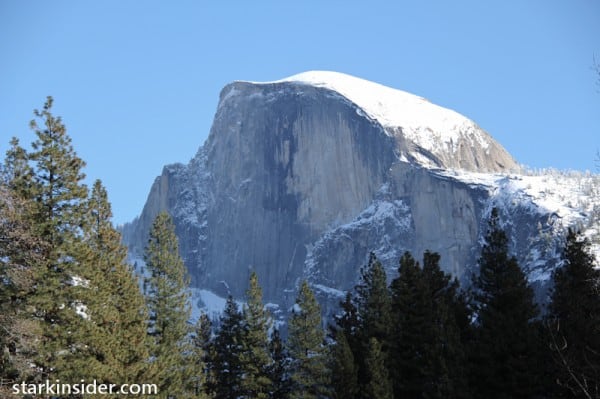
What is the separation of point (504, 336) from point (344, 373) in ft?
28.3

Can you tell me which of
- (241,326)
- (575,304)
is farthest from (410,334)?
(241,326)

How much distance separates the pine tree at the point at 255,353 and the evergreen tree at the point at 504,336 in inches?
490

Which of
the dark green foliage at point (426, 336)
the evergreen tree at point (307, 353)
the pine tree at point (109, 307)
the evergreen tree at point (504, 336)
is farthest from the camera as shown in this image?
the evergreen tree at point (307, 353)

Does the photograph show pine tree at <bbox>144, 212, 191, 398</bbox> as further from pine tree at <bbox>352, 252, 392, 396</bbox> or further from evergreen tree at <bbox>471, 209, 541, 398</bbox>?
evergreen tree at <bbox>471, 209, 541, 398</bbox>

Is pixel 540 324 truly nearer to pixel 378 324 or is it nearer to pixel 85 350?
pixel 378 324

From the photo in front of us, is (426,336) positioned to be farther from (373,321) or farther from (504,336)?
(373,321)

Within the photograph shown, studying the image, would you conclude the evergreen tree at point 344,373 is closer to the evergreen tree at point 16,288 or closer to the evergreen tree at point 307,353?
the evergreen tree at point 307,353

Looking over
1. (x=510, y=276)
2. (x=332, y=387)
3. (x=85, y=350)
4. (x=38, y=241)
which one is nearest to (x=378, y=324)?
(x=332, y=387)

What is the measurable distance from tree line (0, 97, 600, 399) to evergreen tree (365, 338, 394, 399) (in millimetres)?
76

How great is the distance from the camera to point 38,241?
29.4 metres

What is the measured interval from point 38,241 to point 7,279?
5.45ft

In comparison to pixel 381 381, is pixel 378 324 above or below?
above

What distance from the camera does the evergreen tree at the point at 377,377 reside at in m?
40.9

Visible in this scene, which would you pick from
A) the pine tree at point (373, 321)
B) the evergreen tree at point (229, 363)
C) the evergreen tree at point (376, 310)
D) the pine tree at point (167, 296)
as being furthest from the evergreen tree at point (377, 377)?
the evergreen tree at point (229, 363)
